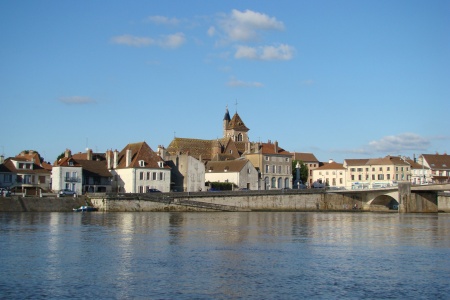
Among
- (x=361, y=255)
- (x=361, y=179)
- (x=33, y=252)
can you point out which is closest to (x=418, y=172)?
(x=361, y=179)

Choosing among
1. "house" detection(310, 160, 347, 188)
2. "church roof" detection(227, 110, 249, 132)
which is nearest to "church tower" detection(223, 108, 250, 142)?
"church roof" detection(227, 110, 249, 132)

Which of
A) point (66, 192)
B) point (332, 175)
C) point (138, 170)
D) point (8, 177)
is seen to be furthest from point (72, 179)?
point (332, 175)

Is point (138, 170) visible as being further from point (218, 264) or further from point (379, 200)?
point (218, 264)

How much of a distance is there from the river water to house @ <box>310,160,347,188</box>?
99.8 metres

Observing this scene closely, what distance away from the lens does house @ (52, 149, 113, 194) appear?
9175 cm

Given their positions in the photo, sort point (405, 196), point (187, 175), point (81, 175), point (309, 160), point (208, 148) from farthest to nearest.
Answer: point (309, 160) → point (208, 148) → point (187, 175) → point (405, 196) → point (81, 175)

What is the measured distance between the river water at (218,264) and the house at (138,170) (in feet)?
138

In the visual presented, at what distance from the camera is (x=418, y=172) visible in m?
150

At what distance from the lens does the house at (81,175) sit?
3612 inches

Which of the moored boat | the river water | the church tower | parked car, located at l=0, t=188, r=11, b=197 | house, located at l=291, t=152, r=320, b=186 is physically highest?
the church tower

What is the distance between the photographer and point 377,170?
14762 cm

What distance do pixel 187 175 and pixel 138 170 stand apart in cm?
1205

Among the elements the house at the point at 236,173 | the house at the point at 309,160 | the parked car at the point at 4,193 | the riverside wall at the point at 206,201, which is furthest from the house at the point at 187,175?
the house at the point at 309,160

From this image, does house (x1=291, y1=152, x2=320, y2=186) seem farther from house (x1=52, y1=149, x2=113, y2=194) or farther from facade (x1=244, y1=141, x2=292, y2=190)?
house (x1=52, y1=149, x2=113, y2=194)
